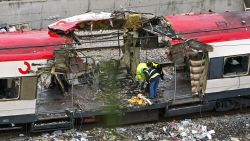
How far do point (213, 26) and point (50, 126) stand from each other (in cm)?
531

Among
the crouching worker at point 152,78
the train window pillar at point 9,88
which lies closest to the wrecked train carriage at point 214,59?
the crouching worker at point 152,78

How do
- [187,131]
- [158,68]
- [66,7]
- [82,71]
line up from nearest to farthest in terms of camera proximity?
[187,131] → [82,71] → [158,68] → [66,7]

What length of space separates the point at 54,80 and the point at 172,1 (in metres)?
8.54

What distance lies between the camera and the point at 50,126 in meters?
11.2

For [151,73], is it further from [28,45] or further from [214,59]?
[28,45]

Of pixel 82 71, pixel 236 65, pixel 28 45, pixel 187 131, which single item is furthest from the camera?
pixel 236 65

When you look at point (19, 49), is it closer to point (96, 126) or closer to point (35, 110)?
point (35, 110)

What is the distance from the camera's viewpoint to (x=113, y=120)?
349 centimetres

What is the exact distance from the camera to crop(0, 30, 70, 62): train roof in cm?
1056

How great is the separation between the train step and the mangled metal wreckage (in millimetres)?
25

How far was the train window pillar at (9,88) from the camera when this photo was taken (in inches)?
420

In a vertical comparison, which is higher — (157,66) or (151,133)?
(157,66)

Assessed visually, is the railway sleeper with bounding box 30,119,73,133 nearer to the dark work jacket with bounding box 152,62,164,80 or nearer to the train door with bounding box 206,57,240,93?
the dark work jacket with bounding box 152,62,164,80

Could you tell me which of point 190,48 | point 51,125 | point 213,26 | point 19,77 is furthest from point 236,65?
point 19,77
